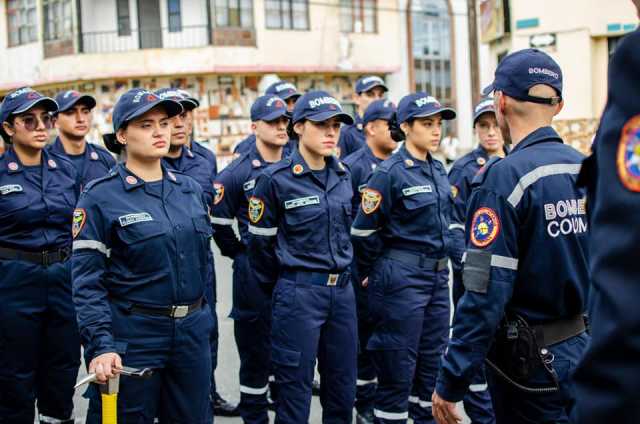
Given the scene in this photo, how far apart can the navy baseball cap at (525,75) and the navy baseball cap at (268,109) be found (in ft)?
11.6

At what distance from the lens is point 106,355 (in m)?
3.99

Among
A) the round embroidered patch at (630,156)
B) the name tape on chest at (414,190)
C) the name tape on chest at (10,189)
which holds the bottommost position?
the name tape on chest at (414,190)

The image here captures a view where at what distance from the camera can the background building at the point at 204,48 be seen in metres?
32.2

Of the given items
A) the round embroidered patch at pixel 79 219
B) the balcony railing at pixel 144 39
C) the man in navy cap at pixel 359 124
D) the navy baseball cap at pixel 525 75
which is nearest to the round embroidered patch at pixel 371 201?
the round embroidered patch at pixel 79 219

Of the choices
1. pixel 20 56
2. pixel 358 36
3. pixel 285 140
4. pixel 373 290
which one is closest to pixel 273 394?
pixel 373 290

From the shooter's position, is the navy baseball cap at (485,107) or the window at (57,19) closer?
the navy baseball cap at (485,107)

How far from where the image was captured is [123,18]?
33.1 m

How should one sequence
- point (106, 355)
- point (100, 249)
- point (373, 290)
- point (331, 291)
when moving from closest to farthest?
point (106, 355) → point (100, 249) → point (331, 291) → point (373, 290)

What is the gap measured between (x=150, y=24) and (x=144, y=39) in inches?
24.8

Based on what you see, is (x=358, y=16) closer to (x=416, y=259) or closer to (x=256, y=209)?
(x=416, y=259)

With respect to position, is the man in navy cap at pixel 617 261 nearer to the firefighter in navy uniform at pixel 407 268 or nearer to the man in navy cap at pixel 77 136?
the firefighter in navy uniform at pixel 407 268

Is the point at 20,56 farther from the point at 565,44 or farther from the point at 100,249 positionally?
the point at 100,249

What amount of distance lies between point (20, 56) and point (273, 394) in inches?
1280

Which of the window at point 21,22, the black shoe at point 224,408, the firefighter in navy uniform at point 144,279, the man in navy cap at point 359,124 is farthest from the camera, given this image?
the window at point 21,22
